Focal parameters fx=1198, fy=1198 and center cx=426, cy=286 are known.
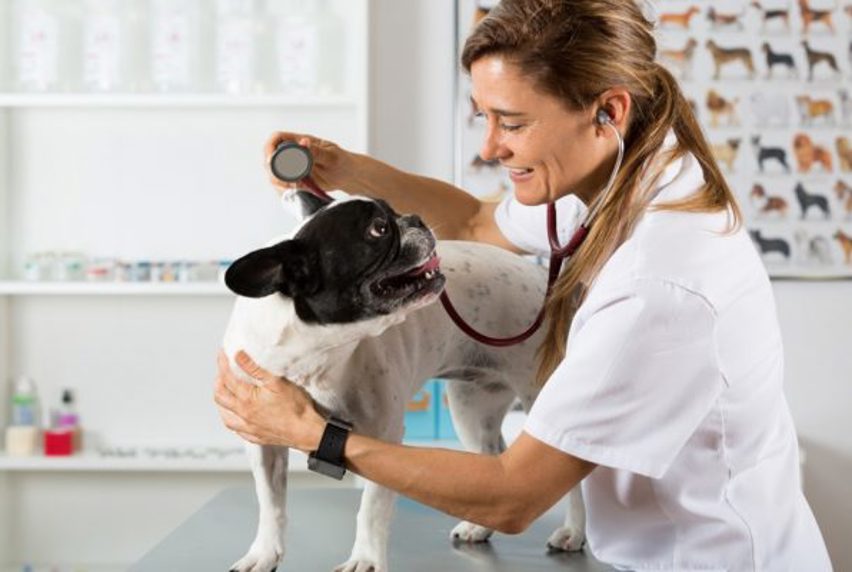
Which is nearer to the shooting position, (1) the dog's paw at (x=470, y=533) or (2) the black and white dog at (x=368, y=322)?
(2) the black and white dog at (x=368, y=322)

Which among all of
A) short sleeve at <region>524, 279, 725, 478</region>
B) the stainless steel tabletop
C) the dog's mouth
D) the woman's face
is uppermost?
the woman's face

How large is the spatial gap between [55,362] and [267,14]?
3.51ft

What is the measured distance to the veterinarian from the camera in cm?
123

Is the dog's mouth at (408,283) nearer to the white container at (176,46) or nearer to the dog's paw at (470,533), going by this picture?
the dog's paw at (470,533)

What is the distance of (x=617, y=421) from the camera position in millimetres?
1243

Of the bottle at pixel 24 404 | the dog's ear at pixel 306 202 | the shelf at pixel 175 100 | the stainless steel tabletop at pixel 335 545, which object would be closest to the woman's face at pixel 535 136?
the dog's ear at pixel 306 202

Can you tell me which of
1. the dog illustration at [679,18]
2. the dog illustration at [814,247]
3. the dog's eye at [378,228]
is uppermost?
the dog illustration at [679,18]

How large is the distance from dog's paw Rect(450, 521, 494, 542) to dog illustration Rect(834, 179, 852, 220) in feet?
5.78

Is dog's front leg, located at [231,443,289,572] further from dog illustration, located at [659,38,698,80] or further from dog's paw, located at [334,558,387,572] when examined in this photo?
dog illustration, located at [659,38,698,80]

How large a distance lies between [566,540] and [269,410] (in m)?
0.60

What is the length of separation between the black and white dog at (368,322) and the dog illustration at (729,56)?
156 centimetres

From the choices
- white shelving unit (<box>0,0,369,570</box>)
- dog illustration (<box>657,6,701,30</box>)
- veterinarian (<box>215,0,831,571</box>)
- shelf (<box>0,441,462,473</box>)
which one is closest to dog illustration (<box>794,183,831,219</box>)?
dog illustration (<box>657,6,701,30</box>)

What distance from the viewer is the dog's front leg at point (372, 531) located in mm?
1475

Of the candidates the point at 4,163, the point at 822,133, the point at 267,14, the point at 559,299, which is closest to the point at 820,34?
the point at 822,133
